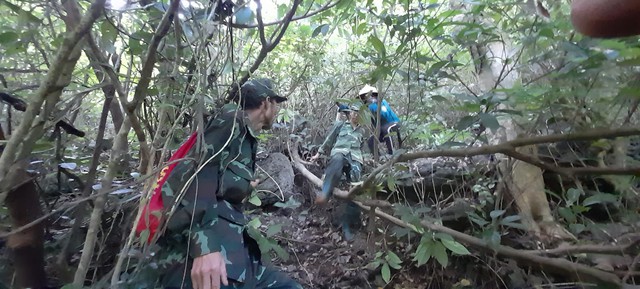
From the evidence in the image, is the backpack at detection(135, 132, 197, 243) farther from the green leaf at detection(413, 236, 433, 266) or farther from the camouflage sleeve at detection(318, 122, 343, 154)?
the camouflage sleeve at detection(318, 122, 343, 154)

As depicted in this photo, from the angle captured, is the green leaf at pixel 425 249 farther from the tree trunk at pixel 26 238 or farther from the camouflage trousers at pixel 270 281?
the tree trunk at pixel 26 238

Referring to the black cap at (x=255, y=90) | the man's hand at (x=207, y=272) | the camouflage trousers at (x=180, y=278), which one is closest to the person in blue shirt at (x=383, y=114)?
the black cap at (x=255, y=90)

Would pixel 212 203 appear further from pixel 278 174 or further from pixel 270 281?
pixel 278 174

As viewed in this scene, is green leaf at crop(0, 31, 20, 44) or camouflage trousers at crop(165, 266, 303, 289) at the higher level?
green leaf at crop(0, 31, 20, 44)

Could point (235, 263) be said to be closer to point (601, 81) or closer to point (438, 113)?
point (601, 81)

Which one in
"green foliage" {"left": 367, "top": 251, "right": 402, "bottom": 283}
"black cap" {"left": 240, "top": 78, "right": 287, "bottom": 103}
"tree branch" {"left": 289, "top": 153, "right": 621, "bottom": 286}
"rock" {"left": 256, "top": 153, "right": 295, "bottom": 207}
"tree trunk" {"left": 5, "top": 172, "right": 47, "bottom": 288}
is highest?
"black cap" {"left": 240, "top": 78, "right": 287, "bottom": 103}

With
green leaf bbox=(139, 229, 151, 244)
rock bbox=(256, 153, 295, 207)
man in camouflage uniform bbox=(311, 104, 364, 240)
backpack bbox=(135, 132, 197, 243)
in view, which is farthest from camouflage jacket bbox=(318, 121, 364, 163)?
green leaf bbox=(139, 229, 151, 244)

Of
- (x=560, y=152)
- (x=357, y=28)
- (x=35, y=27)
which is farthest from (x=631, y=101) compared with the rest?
(x=35, y=27)

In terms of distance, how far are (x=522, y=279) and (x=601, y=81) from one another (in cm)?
143

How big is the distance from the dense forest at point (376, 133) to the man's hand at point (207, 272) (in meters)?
0.19

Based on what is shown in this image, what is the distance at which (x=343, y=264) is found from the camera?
3.77 metres

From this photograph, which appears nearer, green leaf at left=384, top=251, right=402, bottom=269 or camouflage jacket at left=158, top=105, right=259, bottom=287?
camouflage jacket at left=158, top=105, right=259, bottom=287

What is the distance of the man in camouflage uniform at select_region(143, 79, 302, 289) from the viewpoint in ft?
5.51

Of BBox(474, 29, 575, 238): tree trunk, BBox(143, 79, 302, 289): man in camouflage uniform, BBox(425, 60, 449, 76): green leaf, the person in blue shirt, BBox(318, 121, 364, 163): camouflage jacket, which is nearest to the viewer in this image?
BBox(143, 79, 302, 289): man in camouflage uniform
